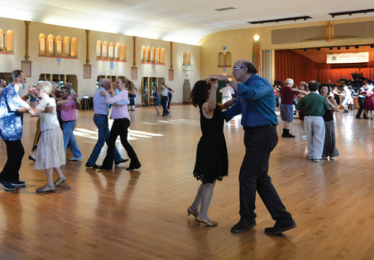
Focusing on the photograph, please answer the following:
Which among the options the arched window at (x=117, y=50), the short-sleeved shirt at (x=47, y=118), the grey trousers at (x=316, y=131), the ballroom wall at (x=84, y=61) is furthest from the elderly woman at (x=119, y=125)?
the arched window at (x=117, y=50)

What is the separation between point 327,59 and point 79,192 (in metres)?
29.3

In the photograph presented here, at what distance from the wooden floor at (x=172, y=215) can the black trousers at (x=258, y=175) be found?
0.62 feet

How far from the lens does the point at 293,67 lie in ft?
98.1

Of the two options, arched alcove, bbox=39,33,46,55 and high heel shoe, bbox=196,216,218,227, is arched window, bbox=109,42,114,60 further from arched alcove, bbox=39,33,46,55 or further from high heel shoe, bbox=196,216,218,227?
high heel shoe, bbox=196,216,218,227

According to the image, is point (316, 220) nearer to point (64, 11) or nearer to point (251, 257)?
point (251, 257)

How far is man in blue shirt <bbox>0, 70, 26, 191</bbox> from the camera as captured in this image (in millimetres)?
4594

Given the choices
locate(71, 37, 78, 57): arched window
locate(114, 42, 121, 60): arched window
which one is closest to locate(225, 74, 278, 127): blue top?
locate(71, 37, 78, 57): arched window

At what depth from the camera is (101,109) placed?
6.05 m

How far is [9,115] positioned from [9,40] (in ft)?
55.2

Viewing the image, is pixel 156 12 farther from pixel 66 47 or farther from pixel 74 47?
pixel 66 47

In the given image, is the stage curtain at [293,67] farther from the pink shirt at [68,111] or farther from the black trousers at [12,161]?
the black trousers at [12,161]

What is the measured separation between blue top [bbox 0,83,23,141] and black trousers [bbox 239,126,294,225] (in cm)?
290

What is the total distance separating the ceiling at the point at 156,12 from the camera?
1927 cm

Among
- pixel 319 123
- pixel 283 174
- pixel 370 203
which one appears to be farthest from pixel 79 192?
pixel 319 123
